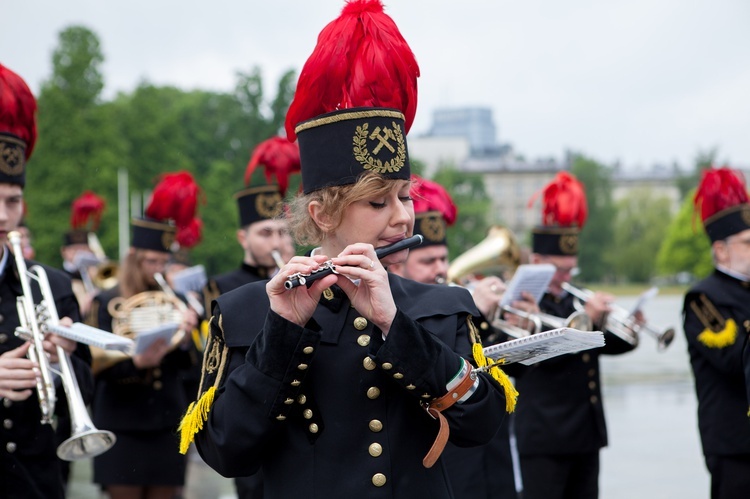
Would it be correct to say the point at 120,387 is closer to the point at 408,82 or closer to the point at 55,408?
the point at 55,408

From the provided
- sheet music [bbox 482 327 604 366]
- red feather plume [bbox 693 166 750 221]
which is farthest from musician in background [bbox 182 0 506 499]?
red feather plume [bbox 693 166 750 221]

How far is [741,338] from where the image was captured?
5535mm

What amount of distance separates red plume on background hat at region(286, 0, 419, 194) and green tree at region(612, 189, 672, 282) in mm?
94325

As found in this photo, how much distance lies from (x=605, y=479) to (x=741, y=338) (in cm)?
386

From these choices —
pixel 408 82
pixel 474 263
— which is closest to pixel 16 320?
pixel 408 82

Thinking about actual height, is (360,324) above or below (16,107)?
below

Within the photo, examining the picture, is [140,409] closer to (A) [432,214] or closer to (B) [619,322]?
(A) [432,214]

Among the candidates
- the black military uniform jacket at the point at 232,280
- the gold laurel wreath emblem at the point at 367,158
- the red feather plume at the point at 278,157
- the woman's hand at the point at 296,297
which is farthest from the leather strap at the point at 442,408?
the red feather plume at the point at 278,157

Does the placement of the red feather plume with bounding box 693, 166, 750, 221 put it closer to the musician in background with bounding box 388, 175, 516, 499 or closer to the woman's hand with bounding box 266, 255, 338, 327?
the musician in background with bounding box 388, 175, 516, 499

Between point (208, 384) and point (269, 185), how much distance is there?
4411 millimetres

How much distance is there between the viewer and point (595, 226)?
95.7 meters

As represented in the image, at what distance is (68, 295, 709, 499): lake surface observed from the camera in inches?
343

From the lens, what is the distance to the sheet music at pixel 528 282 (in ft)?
19.2

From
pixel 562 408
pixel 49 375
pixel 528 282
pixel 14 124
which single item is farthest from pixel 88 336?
pixel 562 408
